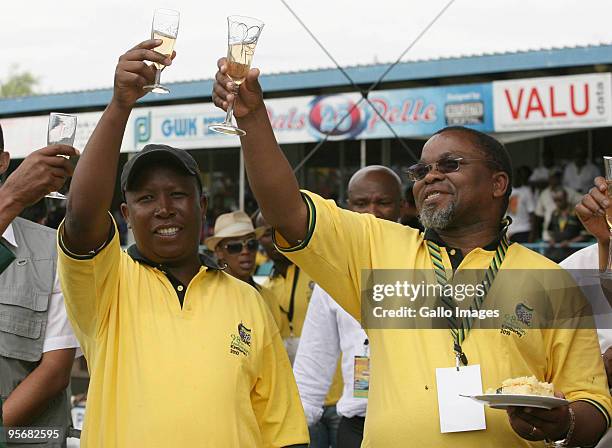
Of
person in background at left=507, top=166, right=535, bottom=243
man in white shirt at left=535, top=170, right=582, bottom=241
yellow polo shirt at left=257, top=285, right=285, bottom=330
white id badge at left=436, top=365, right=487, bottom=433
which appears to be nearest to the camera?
white id badge at left=436, top=365, right=487, bottom=433

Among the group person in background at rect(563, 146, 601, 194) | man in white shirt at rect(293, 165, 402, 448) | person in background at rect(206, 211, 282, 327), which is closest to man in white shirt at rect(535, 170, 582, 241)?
person in background at rect(563, 146, 601, 194)

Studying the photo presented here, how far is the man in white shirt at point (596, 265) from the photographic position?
10.7 feet

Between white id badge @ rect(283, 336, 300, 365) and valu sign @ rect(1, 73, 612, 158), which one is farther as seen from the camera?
valu sign @ rect(1, 73, 612, 158)

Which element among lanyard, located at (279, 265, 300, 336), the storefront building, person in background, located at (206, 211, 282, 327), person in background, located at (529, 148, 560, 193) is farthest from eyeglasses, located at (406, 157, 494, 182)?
person in background, located at (529, 148, 560, 193)

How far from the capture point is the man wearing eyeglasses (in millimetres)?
2883

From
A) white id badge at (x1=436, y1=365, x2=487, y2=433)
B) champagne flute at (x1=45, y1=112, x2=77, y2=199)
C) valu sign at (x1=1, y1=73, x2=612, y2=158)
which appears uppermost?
valu sign at (x1=1, y1=73, x2=612, y2=158)

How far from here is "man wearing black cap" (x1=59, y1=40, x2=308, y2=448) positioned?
2678 mm

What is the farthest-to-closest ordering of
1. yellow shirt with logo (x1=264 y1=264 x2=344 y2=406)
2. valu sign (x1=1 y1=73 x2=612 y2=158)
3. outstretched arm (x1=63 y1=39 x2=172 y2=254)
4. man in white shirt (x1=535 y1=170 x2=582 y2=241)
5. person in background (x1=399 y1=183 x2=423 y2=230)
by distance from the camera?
man in white shirt (x1=535 y1=170 x2=582 y2=241) → valu sign (x1=1 y1=73 x2=612 y2=158) → person in background (x1=399 y1=183 x2=423 y2=230) → yellow shirt with logo (x1=264 y1=264 x2=344 y2=406) → outstretched arm (x1=63 y1=39 x2=172 y2=254)

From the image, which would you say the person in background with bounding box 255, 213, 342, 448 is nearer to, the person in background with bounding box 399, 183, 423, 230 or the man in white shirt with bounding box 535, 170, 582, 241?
the person in background with bounding box 399, 183, 423, 230

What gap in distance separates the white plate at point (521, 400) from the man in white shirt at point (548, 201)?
1002cm

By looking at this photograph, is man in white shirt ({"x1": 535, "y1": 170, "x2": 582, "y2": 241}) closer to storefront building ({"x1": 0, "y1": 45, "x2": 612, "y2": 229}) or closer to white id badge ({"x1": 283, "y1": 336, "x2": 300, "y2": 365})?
storefront building ({"x1": 0, "y1": 45, "x2": 612, "y2": 229})

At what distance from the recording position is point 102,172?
2.66 meters

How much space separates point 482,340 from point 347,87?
10291 millimetres

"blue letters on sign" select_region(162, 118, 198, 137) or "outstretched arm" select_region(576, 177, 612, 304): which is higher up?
"blue letters on sign" select_region(162, 118, 198, 137)
